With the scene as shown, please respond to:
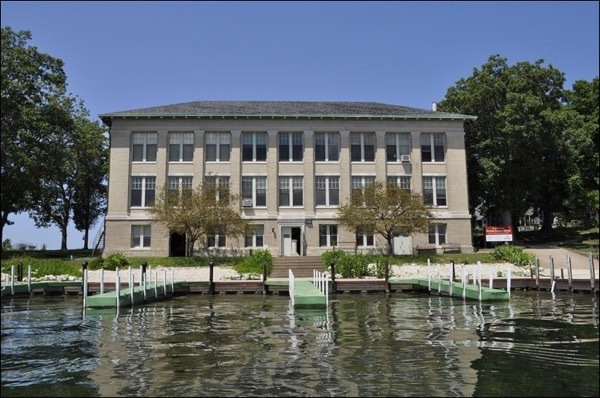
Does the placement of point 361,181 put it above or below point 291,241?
above

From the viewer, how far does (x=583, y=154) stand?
54938mm

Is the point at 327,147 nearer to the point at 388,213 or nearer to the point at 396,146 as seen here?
the point at 396,146

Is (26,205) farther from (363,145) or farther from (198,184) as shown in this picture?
(363,145)

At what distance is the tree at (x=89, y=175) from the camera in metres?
60.3

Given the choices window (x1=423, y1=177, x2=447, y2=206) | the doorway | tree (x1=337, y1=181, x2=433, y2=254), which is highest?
window (x1=423, y1=177, x2=447, y2=206)

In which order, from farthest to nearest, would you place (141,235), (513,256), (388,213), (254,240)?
(254,240), (141,235), (388,213), (513,256)

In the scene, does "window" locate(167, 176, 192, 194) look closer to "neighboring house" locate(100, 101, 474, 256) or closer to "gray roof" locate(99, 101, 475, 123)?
"neighboring house" locate(100, 101, 474, 256)

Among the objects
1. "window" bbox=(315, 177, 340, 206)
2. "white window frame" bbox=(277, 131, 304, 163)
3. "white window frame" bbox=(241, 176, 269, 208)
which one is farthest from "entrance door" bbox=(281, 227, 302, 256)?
"white window frame" bbox=(277, 131, 304, 163)

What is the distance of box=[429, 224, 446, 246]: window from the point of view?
47781mm

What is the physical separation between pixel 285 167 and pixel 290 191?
7.33 feet

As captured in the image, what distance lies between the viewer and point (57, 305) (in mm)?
25922

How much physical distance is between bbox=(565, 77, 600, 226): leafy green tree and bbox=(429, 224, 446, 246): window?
52.5 feet

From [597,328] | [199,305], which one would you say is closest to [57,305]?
[199,305]

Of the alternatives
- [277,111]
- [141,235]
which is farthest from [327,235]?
[141,235]
